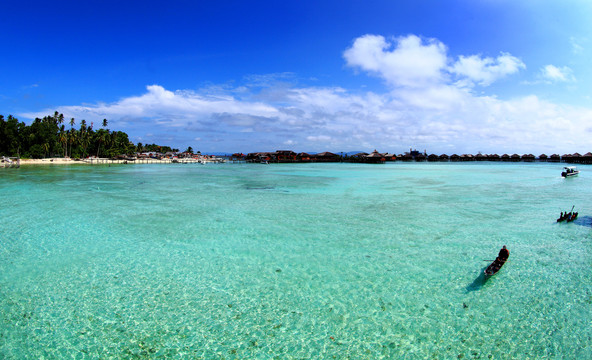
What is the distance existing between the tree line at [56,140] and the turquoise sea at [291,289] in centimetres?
5936

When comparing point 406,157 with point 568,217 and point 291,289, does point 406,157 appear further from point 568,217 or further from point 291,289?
point 291,289

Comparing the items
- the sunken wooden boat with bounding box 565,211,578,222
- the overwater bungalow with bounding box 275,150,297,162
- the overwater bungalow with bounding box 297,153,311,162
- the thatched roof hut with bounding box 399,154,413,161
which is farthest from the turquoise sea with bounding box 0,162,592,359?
the thatched roof hut with bounding box 399,154,413,161

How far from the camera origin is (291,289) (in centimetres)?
584

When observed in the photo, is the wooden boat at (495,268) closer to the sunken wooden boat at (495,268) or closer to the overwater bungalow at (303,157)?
the sunken wooden boat at (495,268)

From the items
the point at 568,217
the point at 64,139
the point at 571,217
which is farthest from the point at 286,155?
the point at 571,217

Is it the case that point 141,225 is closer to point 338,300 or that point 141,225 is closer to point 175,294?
point 175,294

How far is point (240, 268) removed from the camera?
6.82 meters

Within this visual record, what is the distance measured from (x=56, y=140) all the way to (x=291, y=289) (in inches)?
3178

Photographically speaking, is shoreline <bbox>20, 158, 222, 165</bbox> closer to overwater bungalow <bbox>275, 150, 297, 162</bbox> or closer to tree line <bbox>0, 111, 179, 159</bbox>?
tree line <bbox>0, 111, 179, 159</bbox>

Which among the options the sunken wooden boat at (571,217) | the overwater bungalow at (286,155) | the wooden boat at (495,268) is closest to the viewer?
the wooden boat at (495,268)

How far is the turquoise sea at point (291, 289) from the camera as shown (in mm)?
4207

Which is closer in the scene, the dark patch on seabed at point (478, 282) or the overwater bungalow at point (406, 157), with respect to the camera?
the dark patch on seabed at point (478, 282)

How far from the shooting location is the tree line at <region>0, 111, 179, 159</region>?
53.9 m

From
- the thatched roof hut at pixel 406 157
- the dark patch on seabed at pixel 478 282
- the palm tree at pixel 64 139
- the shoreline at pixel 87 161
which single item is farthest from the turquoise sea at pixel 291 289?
the thatched roof hut at pixel 406 157
